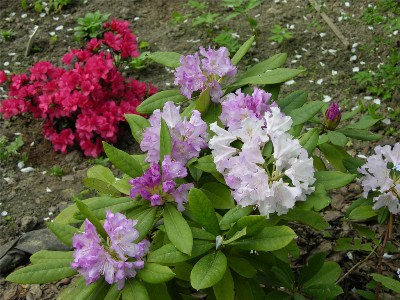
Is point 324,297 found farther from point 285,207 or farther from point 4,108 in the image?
point 4,108

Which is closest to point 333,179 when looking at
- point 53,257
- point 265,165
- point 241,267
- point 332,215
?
point 265,165

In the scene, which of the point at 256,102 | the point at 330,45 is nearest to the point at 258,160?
the point at 256,102

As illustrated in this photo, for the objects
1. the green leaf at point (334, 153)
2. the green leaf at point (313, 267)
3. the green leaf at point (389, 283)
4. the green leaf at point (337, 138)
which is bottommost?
the green leaf at point (313, 267)

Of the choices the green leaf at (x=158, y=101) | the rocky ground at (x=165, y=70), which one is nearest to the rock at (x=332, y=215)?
the rocky ground at (x=165, y=70)

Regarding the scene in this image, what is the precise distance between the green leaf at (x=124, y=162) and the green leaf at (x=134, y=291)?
31 centimetres

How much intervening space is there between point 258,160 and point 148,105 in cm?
69

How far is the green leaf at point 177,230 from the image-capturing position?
1.57 metres

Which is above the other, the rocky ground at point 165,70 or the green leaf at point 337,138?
the green leaf at point 337,138

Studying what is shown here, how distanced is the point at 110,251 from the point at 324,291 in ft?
2.56

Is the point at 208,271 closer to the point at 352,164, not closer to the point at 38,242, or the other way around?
the point at 352,164

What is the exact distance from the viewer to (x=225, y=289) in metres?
1.70

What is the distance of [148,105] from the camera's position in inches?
84.3

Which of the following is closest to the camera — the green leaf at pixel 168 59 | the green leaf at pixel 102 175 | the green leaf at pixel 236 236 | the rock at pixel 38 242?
the green leaf at pixel 236 236

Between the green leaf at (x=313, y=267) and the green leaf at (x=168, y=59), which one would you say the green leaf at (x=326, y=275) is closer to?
the green leaf at (x=313, y=267)
